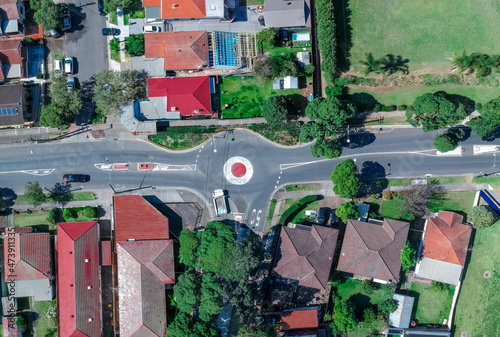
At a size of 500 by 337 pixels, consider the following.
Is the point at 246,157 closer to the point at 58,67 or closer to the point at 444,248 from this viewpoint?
the point at 58,67

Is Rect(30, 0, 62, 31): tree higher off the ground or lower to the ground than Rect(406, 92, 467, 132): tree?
higher

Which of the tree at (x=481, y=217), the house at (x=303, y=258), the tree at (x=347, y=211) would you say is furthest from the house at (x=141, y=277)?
the tree at (x=481, y=217)

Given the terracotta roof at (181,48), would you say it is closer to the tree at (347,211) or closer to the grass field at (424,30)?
the grass field at (424,30)

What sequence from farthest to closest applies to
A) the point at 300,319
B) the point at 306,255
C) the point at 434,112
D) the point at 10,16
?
the point at 10,16 < the point at 300,319 < the point at 306,255 < the point at 434,112

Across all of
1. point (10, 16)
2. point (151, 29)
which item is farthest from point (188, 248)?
point (10, 16)

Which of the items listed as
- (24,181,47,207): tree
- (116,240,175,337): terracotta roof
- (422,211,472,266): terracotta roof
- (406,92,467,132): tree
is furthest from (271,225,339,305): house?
(24,181,47,207): tree

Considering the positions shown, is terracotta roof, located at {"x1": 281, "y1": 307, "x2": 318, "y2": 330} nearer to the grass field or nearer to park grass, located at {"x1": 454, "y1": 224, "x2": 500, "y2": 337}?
park grass, located at {"x1": 454, "y1": 224, "x2": 500, "y2": 337}
